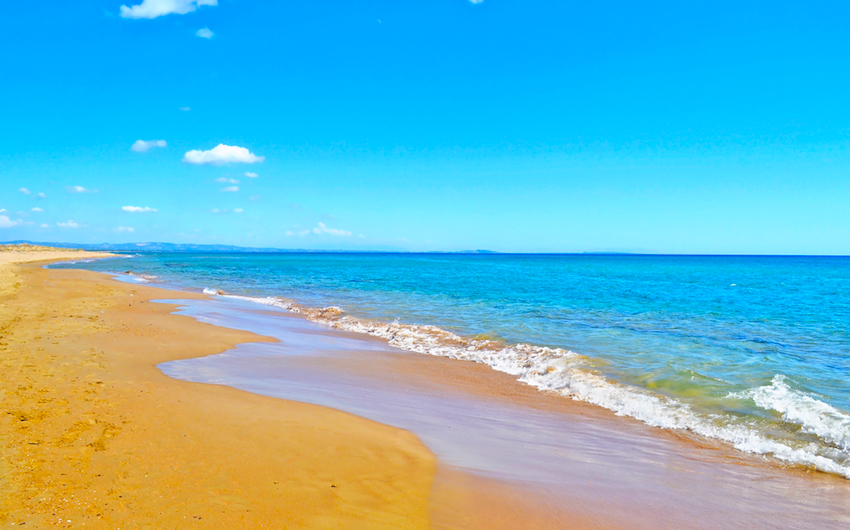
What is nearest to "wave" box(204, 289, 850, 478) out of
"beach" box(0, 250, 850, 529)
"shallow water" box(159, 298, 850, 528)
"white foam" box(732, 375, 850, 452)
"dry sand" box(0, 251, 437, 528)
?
"white foam" box(732, 375, 850, 452)

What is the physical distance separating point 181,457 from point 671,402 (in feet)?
26.4

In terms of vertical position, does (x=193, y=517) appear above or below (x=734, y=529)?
above

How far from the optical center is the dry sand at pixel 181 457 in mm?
3957

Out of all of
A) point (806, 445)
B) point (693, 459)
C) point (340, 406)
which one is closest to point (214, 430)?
point (340, 406)

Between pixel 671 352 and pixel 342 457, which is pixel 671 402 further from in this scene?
pixel 342 457

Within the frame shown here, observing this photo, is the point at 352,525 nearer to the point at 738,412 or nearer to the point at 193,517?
the point at 193,517

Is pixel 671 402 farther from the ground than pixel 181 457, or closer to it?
closer to it

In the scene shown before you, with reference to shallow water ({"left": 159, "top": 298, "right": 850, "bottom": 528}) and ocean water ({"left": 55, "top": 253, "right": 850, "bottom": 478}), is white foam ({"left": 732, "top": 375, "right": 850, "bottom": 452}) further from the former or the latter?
shallow water ({"left": 159, "top": 298, "right": 850, "bottom": 528})

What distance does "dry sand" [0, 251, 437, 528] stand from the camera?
396cm

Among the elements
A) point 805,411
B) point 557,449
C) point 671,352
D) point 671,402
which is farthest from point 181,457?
point 671,352

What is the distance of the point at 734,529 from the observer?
4324 millimetres

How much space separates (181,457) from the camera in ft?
16.4

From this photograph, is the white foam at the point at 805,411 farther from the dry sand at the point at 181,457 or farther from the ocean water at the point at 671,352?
the dry sand at the point at 181,457

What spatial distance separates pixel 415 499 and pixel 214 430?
3052 millimetres
